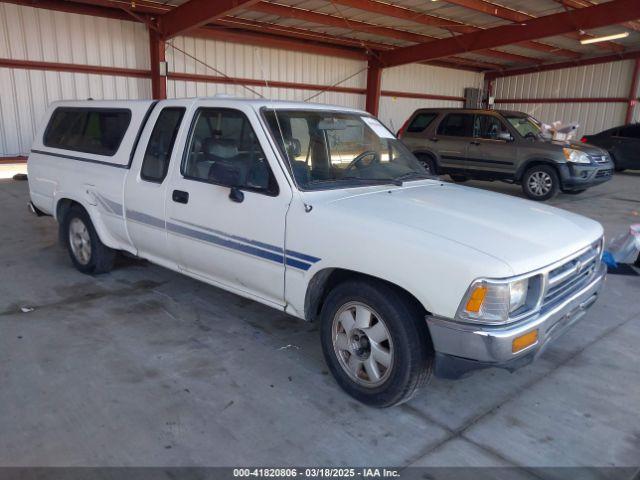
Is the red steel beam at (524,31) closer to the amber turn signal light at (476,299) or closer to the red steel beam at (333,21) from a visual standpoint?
the red steel beam at (333,21)

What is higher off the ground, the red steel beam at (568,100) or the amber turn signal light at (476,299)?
the red steel beam at (568,100)

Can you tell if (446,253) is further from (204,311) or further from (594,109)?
(594,109)

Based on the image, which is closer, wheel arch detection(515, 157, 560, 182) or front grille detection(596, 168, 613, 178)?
wheel arch detection(515, 157, 560, 182)

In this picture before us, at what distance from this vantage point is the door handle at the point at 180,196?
4004 mm

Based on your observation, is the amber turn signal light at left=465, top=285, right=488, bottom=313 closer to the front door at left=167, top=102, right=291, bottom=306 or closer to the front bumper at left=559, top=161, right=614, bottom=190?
the front door at left=167, top=102, right=291, bottom=306

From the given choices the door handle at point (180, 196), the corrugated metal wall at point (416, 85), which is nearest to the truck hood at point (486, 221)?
the door handle at point (180, 196)

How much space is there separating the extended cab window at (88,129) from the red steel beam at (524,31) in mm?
12936

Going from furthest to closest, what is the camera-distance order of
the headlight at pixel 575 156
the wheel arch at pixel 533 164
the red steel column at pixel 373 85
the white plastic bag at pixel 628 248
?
1. the red steel column at pixel 373 85
2. the wheel arch at pixel 533 164
3. the headlight at pixel 575 156
4. the white plastic bag at pixel 628 248

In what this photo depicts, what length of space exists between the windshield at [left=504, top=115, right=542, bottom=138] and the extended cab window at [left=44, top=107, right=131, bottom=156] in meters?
8.69

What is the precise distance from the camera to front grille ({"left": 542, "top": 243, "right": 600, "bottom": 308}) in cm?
297

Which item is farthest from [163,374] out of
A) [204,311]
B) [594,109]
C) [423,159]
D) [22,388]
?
[594,109]

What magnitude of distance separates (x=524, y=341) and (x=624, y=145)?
16.7 metres

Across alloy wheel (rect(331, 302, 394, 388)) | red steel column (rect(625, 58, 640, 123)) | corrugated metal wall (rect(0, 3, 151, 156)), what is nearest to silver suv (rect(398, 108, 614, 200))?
corrugated metal wall (rect(0, 3, 151, 156))

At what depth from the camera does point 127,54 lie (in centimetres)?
1381
